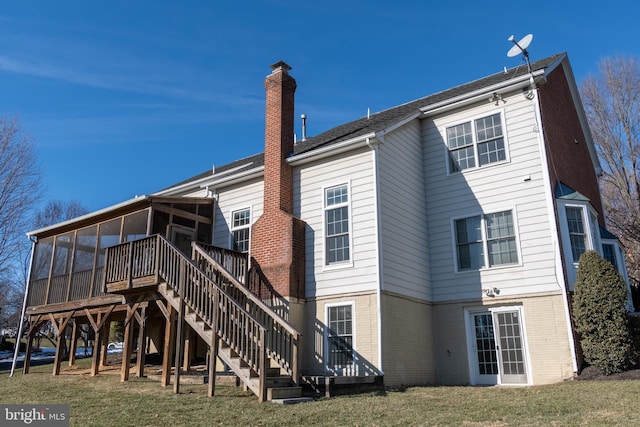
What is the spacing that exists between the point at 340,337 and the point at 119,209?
7.74 meters

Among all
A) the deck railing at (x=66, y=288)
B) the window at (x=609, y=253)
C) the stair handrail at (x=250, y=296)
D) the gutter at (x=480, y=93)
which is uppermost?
the gutter at (x=480, y=93)

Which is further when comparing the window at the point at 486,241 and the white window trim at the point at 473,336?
the window at the point at 486,241

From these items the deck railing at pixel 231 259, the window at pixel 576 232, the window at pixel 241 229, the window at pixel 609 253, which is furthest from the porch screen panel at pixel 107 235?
the window at pixel 609 253

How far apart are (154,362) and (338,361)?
24.9 ft

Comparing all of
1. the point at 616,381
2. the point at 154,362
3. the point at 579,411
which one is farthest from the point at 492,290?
the point at 154,362

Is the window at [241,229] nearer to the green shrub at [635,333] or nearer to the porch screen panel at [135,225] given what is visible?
the porch screen panel at [135,225]

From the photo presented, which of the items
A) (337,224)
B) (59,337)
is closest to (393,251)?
(337,224)

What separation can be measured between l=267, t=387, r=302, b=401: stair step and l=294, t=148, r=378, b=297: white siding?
10.8 feet

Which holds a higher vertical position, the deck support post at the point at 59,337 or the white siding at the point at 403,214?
the white siding at the point at 403,214

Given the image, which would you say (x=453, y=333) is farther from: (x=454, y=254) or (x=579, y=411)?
(x=579, y=411)

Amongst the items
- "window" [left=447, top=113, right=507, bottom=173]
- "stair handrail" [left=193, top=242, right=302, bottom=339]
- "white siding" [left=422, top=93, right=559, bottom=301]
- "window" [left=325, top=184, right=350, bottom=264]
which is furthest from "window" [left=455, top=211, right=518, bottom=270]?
"stair handrail" [left=193, top=242, right=302, bottom=339]

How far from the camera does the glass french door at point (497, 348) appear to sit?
12.4 meters

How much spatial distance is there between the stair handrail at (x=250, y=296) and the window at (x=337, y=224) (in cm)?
246

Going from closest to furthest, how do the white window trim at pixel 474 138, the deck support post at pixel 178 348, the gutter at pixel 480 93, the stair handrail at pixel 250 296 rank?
the stair handrail at pixel 250 296 → the deck support post at pixel 178 348 → the gutter at pixel 480 93 → the white window trim at pixel 474 138
